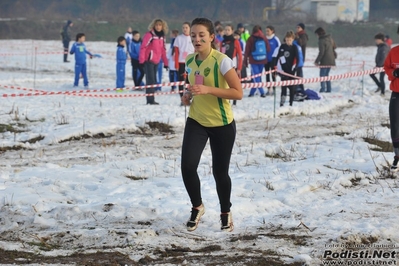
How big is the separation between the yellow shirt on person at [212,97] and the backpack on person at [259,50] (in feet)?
38.4

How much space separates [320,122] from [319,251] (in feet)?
27.4

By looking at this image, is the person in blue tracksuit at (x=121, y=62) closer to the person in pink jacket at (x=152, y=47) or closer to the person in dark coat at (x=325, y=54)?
the person in pink jacket at (x=152, y=47)

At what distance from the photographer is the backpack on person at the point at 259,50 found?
17.4 m

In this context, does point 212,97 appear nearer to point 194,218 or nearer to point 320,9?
point 194,218

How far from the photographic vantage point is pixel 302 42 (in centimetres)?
1897

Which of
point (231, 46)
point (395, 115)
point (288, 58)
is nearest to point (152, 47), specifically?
point (231, 46)

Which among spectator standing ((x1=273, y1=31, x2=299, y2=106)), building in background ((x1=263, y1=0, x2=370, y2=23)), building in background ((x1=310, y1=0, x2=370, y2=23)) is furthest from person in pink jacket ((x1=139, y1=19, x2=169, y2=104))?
building in background ((x1=310, y1=0, x2=370, y2=23))

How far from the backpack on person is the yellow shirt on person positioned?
461 inches

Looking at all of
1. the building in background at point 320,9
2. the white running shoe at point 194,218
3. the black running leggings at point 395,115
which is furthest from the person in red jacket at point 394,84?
the building in background at point 320,9

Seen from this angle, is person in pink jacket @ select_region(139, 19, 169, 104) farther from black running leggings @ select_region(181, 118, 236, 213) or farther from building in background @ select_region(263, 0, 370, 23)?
building in background @ select_region(263, 0, 370, 23)

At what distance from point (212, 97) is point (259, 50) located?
38.8 ft

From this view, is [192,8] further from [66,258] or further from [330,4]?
[66,258]

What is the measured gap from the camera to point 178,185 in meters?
7.74

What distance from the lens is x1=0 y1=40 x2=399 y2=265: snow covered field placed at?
5.55 meters
